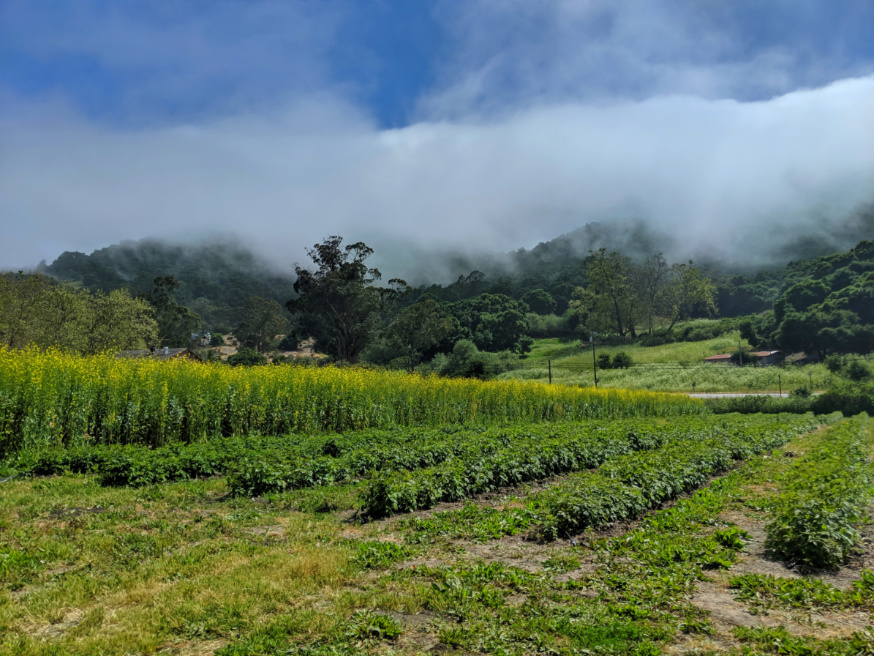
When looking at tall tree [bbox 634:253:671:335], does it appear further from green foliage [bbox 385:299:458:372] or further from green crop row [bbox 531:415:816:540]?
green crop row [bbox 531:415:816:540]

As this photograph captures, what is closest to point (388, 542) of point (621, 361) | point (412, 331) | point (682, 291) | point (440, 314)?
point (412, 331)

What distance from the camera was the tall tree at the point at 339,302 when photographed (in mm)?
55531

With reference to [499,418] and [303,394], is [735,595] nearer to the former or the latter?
[303,394]

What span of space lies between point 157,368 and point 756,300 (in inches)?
6475

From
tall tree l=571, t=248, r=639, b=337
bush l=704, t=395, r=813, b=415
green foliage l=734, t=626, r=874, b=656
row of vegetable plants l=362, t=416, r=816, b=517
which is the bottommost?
bush l=704, t=395, r=813, b=415

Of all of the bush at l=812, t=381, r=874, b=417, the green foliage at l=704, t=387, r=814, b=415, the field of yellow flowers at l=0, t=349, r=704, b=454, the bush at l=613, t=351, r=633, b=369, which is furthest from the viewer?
the bush at l=613, t=351, r=633, b=369

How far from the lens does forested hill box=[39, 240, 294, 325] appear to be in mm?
133250

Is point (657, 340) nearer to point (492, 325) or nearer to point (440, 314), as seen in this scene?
point (492, 325)

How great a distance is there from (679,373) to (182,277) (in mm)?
149837

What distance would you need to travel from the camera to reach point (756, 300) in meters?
145

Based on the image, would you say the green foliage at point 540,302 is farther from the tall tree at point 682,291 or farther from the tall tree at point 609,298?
the tall tree at point 682,291

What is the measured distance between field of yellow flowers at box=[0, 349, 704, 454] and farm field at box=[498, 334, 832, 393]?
146 feet

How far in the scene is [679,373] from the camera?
72375 millimetres

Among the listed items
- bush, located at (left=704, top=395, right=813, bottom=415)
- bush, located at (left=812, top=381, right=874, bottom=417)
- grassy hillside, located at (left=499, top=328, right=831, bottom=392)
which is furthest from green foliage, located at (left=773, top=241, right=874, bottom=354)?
bush, located at (left=704, top=395, right=813, bottom=415)
